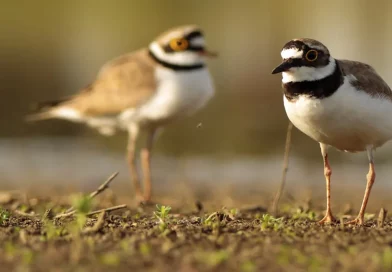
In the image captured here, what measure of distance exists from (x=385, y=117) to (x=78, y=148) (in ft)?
26.6

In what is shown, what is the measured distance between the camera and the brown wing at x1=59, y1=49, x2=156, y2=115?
8727mm

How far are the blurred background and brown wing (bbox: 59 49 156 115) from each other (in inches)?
49.2

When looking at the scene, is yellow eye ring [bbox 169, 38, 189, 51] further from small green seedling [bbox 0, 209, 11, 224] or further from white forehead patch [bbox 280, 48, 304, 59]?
small green seedling [bbox 0, 209, 11, 224]

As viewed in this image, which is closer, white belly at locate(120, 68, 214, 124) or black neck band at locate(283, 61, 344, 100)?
black neck band at locate(283, 61, 344, 100)

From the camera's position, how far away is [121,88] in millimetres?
8953

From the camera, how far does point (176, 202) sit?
768 cm

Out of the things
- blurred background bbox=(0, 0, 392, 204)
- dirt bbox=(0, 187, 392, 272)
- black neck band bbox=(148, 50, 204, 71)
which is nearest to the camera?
dirt bbox=(0, 187, 392, 272)

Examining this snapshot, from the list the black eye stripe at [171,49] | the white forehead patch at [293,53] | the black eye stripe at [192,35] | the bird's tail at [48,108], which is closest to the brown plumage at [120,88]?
the black eye stripe at [171,49]

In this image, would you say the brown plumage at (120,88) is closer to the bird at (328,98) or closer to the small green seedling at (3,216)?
the bird at (328,98)

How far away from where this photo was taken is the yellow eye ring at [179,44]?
9023 millimetres

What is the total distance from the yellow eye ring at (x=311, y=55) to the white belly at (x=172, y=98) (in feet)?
11.8

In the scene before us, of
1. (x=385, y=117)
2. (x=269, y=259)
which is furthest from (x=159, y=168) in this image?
(x=269, y=259)

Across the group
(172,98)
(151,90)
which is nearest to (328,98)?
(172,98)

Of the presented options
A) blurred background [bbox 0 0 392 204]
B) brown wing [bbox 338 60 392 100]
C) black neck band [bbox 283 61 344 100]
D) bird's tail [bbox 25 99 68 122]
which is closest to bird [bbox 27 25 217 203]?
bird's tail [bbox 25 99 68 122]
